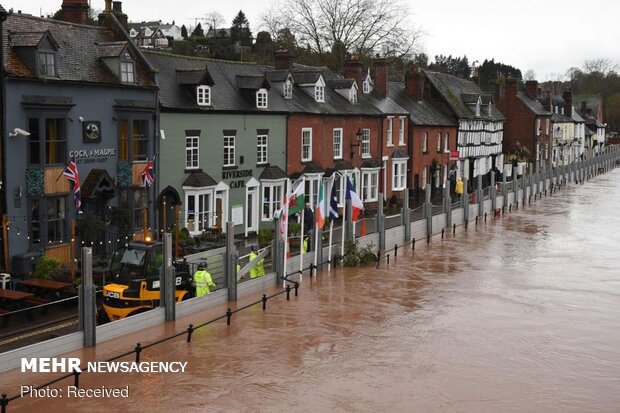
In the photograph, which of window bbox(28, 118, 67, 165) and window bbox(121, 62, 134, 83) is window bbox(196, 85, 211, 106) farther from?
window bbox(28, 118, 67, 165)

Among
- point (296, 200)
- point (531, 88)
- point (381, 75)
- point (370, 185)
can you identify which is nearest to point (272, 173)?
point (370, 185)

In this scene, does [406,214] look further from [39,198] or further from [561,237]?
[39,198]

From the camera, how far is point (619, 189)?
7106 cm

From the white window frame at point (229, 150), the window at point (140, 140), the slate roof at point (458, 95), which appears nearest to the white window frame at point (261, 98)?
the white window frame at point (229, 150)

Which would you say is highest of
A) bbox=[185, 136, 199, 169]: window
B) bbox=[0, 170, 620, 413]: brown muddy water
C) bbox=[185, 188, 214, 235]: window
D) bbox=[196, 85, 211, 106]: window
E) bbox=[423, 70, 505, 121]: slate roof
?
bbox=[423, 70, 505, 121]: slate roof

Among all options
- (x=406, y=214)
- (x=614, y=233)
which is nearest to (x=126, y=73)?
(x=406, y=214)

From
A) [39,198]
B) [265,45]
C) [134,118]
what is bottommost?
[39,198]

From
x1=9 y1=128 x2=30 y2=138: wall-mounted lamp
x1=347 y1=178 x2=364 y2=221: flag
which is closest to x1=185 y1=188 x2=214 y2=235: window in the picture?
x1=347 y1=178 x2=364 y2=221: flag

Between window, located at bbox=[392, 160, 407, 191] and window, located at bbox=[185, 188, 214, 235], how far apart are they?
1854cm

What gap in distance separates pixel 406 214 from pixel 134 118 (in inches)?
494

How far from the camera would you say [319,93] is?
42.2m

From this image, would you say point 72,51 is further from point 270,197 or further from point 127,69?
point 270,197

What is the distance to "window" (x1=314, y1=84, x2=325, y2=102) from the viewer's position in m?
42.0

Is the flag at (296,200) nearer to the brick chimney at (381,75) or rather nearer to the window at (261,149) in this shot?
the window at (261,149)
